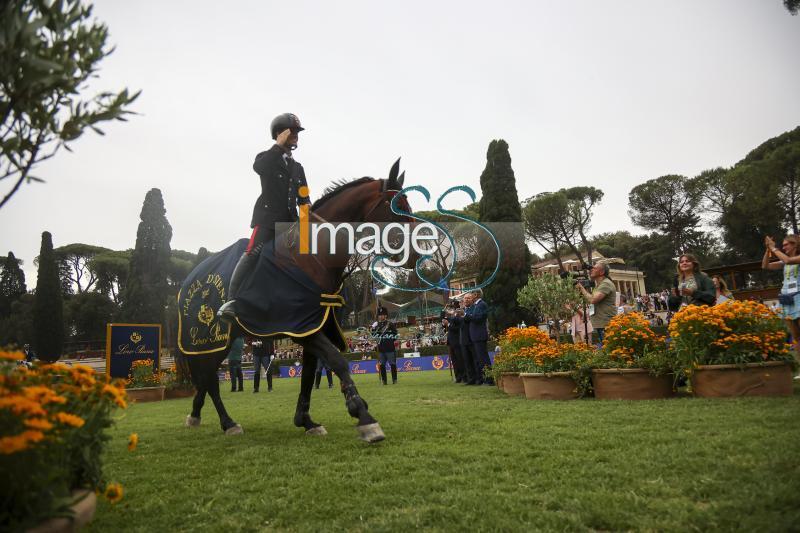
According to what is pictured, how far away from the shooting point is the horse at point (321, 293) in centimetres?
518

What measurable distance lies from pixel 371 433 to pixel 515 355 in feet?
16.2

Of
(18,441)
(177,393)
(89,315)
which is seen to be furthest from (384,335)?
(89,315)

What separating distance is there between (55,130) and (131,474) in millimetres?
3228

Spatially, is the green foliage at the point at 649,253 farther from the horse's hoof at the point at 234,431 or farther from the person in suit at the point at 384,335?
the horse's hoof at the point at 234,431

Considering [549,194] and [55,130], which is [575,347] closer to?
[55,130]

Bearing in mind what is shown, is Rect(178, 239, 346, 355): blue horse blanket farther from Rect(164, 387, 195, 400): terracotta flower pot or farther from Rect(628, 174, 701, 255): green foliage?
Rect(628, 174, 701, 255): green foliage

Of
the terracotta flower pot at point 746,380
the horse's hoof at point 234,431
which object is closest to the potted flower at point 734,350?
the terracotta flower pot at point 746,380

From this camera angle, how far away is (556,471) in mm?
3354

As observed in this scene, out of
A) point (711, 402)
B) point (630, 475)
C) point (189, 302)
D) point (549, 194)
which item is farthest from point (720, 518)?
point (549, 194)

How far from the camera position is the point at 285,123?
19.3ft

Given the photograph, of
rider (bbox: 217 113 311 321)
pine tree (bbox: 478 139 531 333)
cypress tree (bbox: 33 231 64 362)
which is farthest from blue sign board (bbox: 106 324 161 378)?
cypress tree (bbox: 33 231 64 362)

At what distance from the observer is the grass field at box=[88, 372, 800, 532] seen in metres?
2.55

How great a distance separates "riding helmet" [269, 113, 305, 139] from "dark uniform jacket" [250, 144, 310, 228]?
29cm

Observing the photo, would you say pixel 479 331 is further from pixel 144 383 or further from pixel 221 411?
pixel 144 383
